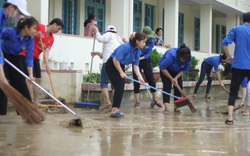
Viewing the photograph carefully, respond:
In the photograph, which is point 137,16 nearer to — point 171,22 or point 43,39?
point 171,22

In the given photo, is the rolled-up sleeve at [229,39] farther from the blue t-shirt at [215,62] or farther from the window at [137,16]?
the window at [137,16]

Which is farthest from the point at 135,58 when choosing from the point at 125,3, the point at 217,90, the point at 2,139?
the point at 217,90

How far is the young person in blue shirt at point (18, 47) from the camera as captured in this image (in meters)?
6.07

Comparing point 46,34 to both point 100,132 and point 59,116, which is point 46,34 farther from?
point 100,132

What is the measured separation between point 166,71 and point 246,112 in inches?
64.6

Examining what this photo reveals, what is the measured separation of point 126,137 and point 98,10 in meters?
10.7

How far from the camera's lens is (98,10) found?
15.6 metres

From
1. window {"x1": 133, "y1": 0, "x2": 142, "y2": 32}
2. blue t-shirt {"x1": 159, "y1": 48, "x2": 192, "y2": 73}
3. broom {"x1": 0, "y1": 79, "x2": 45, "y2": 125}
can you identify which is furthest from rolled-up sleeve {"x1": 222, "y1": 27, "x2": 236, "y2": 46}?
window {"x1": 133, "y1": 0, "x2": 142, "y2": 32}

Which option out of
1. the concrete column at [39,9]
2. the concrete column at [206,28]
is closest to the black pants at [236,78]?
the concrete column at [39,9]

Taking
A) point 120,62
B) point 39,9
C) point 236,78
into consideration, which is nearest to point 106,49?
point 120,62

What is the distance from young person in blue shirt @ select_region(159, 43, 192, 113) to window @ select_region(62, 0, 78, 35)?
20.0 feet

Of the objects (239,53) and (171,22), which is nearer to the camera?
(239,53)

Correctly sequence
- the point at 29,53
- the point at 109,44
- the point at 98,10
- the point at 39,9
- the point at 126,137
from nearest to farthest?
the point at 126,137
the point at 29,53
the point at 109,44
the point at 39,9
the point at 98,10

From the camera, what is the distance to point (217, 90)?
16219 mm
